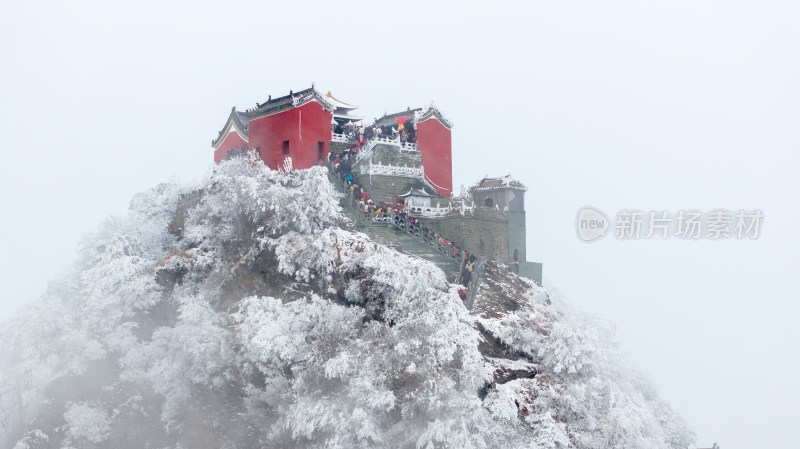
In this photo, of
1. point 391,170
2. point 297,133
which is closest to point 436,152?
point 391,170

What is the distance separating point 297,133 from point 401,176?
581cm

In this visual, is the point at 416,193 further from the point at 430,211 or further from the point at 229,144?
the point at 229,144

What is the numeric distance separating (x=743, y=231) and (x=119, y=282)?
29.1 m

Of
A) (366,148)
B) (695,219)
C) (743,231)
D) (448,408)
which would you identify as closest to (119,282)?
(366,148)

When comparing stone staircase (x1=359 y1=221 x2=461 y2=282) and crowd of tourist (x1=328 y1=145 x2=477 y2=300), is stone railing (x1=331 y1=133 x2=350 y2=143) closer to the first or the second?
crowd of tourist (x1=328 y1=145 x2=477 y2=300)

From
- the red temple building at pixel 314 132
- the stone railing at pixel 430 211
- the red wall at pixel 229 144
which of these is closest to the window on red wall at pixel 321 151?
the red temple building at pixel 314 132

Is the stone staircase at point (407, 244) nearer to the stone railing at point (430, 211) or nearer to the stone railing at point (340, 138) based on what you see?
the stone railing at point (430, 211)

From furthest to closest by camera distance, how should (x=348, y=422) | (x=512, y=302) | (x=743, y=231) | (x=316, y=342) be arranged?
(x=743, y=231)
(x=512, y=302)
(x=316, y=342)
(x=348, y=422)

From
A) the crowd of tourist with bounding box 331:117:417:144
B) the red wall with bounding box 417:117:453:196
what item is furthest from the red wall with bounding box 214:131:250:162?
the red wall with bounding box 417:117:453:196

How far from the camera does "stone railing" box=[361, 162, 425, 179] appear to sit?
31.9m

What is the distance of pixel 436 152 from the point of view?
3566 centimetres

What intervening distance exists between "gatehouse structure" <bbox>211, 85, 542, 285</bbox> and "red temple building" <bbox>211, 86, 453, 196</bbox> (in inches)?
2.1

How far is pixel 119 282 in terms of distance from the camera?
28.4 m

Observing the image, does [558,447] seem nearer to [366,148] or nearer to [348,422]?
[348,422]
